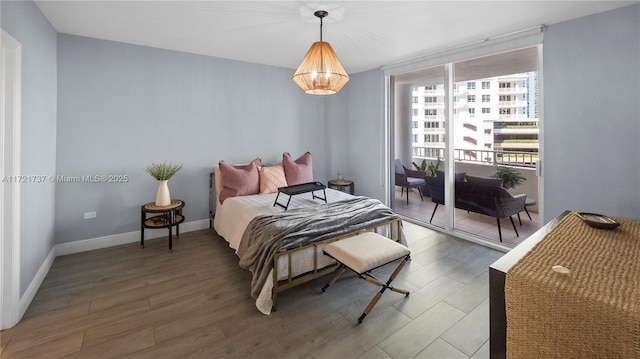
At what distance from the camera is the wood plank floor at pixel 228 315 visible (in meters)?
1.88

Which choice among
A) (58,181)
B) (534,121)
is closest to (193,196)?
(58,181)

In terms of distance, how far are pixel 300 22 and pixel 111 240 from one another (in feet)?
11.5

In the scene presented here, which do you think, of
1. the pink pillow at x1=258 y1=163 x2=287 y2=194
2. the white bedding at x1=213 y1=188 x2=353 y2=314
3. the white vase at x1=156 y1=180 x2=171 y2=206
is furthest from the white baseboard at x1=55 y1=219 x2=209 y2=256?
the pink pillow at x1=258 y1=163 x2=287 y2=194

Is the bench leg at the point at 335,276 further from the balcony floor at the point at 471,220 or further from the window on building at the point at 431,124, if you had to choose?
the window on building at the point at 431,124

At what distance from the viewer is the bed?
2.35m

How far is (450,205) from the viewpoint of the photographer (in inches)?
159

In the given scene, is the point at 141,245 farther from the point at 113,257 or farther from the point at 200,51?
the point at 200,51

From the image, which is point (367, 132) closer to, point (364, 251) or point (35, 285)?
point (364, 251)

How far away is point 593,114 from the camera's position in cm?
273

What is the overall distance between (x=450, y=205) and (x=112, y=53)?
4857 mm

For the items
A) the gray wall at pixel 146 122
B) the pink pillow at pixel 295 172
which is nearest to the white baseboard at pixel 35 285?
the gray wall at pixel 146 122

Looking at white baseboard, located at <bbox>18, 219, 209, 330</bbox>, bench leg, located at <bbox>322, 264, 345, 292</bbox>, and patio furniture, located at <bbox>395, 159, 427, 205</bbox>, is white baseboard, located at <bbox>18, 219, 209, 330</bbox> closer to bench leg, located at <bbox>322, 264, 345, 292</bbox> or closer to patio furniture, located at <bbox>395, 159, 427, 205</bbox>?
bench leg, located at <bbox>322, 264, 345, 292</bbox>

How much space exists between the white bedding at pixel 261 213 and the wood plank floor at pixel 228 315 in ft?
0.67

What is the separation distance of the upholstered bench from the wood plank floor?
192mm
